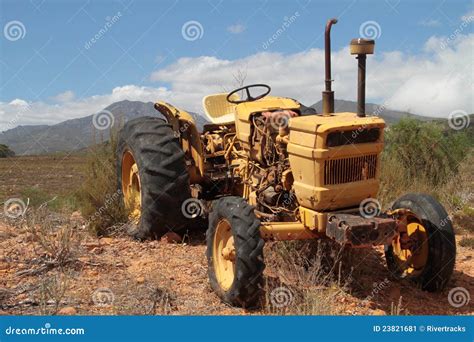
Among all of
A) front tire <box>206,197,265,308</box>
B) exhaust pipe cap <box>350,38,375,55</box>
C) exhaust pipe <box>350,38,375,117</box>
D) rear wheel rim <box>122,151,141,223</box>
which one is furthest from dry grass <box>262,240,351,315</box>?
rear wheel rim <box>122,151,141,223</box>

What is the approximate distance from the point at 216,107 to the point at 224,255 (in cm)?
316

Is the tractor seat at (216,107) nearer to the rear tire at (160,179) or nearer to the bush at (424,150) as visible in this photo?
the rear tire at (160,179)

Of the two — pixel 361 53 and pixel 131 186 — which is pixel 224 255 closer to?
pixel 361 53

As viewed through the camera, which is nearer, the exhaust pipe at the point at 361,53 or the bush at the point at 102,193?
the exhaust pipe at the point at 361,53

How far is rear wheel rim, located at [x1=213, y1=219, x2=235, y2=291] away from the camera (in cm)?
509

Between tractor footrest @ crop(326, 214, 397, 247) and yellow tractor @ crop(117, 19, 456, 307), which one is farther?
yellow tractor @ crop(117, 19, 456, 307)

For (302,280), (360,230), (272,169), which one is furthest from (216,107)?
(360,230)

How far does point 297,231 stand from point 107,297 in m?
1.87

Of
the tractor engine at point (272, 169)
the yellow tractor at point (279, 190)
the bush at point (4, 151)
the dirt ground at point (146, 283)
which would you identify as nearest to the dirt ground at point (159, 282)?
the dirt ground at point (146, 283)

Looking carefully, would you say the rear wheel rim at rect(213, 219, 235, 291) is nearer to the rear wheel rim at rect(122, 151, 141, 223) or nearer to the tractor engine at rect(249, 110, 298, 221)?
the tractor engine at rect(249, 110, 298, 221)

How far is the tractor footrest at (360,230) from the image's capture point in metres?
4.64

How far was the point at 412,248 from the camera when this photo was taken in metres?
5.57

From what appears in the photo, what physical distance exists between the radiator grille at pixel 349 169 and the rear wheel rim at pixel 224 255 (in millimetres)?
1058

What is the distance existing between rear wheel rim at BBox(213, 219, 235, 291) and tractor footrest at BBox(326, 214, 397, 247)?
0.95 metres
